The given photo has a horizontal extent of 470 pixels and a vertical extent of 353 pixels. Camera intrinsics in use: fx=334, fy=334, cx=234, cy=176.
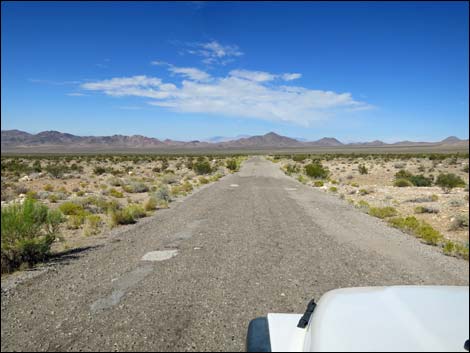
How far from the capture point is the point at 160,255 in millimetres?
6949

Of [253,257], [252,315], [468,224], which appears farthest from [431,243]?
[252,315]

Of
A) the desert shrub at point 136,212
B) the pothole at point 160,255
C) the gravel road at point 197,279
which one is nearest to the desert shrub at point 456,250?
the gravel road at point 197,279

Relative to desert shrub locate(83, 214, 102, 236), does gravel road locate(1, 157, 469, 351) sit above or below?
above

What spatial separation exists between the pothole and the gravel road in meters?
0.02

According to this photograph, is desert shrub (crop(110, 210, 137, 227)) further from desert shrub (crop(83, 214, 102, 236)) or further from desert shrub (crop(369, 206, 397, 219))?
desert shrub (crop(369, 206, 397, 219))

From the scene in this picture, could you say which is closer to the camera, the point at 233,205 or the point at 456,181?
the point at 233,205

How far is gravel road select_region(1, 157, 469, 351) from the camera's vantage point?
389 cm

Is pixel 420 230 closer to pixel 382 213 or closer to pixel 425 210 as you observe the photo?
pixel 382 213

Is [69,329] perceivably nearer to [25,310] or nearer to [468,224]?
[25,310]

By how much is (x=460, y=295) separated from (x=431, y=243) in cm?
704

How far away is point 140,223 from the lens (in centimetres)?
1063

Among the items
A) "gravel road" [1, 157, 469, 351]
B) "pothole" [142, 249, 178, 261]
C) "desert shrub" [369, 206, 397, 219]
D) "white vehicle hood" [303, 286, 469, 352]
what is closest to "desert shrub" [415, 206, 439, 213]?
"desert shrub" [369, 206, 397, 219]

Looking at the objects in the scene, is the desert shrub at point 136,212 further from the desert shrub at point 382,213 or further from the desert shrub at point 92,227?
the desert shrub at point 382,213

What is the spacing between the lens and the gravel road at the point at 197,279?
3.89 meters
